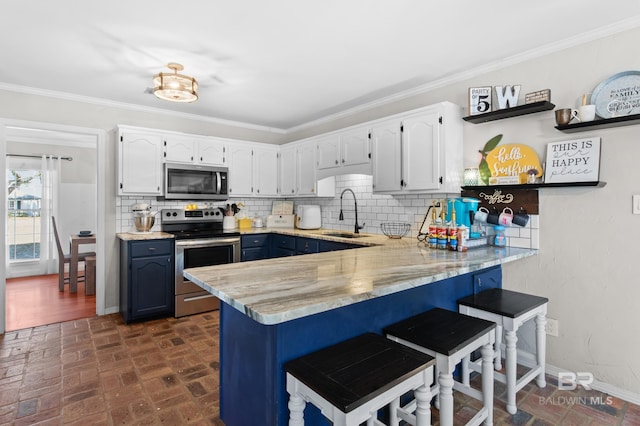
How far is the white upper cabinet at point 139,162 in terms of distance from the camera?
3715 mm

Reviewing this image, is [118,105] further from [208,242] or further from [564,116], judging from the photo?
[564,116]

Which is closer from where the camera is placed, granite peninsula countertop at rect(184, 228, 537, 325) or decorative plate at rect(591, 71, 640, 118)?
granite peninsula countertop at rect(184, 228, 537, 325)

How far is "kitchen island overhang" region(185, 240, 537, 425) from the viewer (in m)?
1.26

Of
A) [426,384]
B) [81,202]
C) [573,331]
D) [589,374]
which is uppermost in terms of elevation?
[81,202]

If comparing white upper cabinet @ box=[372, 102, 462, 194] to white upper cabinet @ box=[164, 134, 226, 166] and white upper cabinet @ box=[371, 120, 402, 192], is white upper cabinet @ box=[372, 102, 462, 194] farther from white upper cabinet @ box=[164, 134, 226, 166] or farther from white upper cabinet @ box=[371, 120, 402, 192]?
white upper cabinet @ box=[164, 134, 226, 166]

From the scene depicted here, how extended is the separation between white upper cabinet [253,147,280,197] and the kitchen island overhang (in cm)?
280

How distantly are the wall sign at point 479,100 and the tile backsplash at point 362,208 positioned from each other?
0.76 m

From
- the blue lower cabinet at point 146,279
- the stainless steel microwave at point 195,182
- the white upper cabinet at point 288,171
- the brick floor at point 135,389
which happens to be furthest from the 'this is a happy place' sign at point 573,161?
the blue lower cabinet at point 146,279

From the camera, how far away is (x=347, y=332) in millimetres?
1583

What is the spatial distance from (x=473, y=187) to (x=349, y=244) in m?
1.24

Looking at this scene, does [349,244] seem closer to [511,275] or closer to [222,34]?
[511,275]

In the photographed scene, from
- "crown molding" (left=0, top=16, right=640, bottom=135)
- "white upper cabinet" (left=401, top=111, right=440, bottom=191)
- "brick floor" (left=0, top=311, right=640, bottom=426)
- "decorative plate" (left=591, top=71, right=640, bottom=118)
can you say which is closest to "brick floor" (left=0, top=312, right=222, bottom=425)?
"brick floor" (left=0, top=311, right=640, bottom=426)

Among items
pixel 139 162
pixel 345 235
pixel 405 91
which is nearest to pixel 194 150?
pixel 139 162

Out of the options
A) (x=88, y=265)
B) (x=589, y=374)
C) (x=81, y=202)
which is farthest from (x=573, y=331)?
(x=81, y=202)
